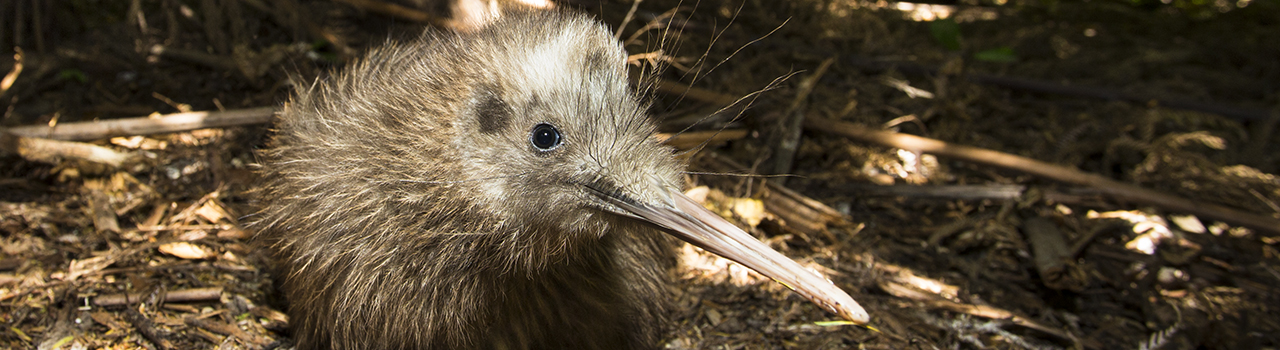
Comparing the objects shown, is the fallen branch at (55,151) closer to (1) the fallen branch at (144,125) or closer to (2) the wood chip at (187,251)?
(1) the fallen branch at (144,125)

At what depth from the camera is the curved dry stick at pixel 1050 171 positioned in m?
3.48

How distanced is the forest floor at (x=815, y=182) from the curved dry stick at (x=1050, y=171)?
0.08 feet

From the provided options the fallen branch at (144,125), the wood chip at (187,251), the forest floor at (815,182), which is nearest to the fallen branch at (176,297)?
the forest floor at (815,182)

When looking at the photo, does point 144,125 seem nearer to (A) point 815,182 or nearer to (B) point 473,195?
(B) point 473,195

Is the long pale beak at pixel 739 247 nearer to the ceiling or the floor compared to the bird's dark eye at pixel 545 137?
nearer to the floor

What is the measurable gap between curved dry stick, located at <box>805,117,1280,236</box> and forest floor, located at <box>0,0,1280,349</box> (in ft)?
0.08

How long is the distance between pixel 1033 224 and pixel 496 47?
2.63m

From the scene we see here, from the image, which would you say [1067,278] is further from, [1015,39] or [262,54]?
[262,54]

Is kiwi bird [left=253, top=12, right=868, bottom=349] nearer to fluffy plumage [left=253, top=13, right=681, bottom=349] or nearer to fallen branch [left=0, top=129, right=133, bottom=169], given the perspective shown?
fluffy plumage [left=253, top=13, right=681, bottom=349]

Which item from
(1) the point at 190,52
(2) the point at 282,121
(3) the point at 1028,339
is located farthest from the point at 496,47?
(1) the point at 190,52

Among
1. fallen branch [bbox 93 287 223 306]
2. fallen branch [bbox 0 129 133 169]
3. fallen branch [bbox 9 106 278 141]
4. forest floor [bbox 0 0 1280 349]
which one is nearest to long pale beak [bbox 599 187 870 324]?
forest floor [bbox 0 0 1280 349]

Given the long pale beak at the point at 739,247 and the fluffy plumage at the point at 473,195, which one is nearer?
the long pale beak at the point at 739,247

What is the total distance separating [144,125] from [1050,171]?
13.4 feet

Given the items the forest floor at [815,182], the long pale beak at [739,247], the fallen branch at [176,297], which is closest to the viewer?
the long pale beak at [739,247]
